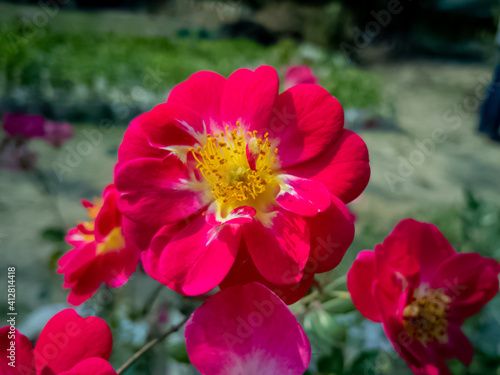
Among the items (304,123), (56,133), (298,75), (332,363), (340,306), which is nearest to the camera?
(304,123)

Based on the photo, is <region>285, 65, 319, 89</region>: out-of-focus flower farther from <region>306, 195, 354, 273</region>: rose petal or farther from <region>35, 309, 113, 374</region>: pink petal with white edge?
<region>35, 309, 113, 374</region>: pink petal with white edge

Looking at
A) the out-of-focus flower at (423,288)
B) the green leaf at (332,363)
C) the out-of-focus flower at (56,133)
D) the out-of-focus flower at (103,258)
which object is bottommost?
the out-of-focus flower at (56,133)

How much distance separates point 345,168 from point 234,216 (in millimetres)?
110

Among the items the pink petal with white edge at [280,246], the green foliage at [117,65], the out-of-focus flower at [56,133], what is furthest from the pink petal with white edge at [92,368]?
the green foliage at [117,65]

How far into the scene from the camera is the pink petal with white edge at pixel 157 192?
0.39m

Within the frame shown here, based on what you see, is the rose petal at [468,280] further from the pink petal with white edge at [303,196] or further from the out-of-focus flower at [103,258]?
the out-of-focus flower at [103,258]

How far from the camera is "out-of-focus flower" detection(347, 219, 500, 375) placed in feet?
1.39

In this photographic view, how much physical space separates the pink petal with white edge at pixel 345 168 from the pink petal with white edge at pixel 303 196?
0.06ft

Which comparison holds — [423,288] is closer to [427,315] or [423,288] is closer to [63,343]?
[427,315]

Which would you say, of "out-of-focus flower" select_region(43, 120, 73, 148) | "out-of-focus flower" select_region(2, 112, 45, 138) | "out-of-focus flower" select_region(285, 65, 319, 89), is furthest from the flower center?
"out-of-focus flower" select_region(43, 120, 73, 148)

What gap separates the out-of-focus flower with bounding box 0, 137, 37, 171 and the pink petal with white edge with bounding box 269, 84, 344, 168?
1.21 m

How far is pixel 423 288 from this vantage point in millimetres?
480

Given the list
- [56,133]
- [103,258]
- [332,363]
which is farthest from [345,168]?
[56,133]

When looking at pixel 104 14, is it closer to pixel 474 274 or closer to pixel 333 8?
pixel 333 8
